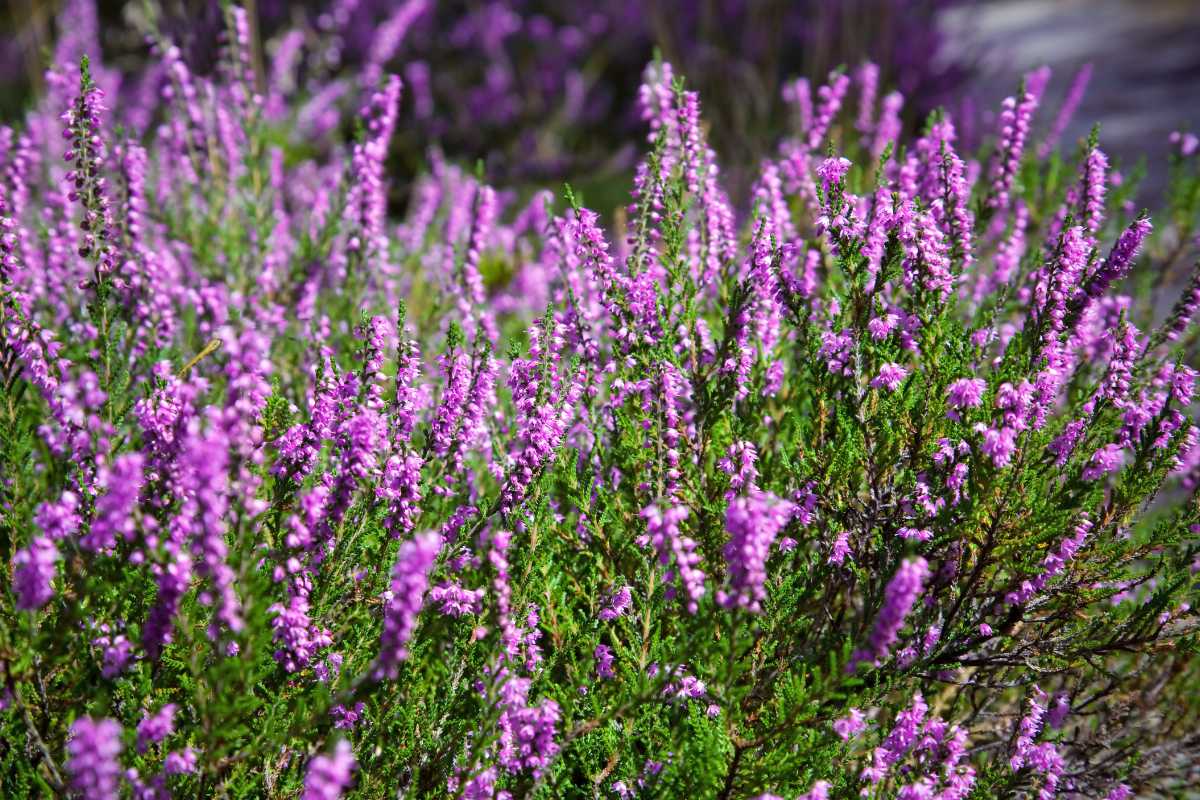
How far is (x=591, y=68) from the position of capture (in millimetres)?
10094

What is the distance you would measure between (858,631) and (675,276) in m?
0.94

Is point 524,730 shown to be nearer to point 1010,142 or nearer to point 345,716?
point 345,716

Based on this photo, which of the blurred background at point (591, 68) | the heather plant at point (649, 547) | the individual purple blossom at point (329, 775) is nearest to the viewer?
the individual purple blossom at point (329, 775)

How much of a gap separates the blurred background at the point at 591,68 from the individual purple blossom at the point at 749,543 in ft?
19.2

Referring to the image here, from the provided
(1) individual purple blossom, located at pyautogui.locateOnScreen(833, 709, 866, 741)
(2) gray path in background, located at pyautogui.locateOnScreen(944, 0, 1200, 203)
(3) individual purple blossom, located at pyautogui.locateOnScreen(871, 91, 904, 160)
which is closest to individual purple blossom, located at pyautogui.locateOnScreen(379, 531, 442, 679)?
(1) individual purple blossom, located at pyautogui.locateOnScreen(833, 709, 866, 741)

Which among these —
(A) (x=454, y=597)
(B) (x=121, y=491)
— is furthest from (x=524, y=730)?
(B) (x=121, y=491)

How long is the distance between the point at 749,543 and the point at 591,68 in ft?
29.8

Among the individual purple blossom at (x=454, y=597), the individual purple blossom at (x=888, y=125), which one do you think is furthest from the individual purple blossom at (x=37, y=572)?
the individual purple blossom at (x=888, y=125)

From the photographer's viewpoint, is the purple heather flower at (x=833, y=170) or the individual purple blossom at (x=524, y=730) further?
the purple heather flower at (x=833, y=170)

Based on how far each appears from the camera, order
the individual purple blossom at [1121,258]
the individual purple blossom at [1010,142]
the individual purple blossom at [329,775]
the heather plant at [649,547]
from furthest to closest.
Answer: the individual purple blossom at [1010,142], the individual purple blossom at [1121,258], the heather plant at [649,547], the individual purple blossom at [329,775]

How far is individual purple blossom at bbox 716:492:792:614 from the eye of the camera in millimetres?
1756

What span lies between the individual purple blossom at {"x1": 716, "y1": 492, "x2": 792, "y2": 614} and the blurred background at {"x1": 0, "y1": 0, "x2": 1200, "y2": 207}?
586 centimetres

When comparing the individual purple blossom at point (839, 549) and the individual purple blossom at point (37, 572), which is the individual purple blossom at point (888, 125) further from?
the individual purple blossom at point (37, 572)

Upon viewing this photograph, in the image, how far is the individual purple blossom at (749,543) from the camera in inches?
69.1
